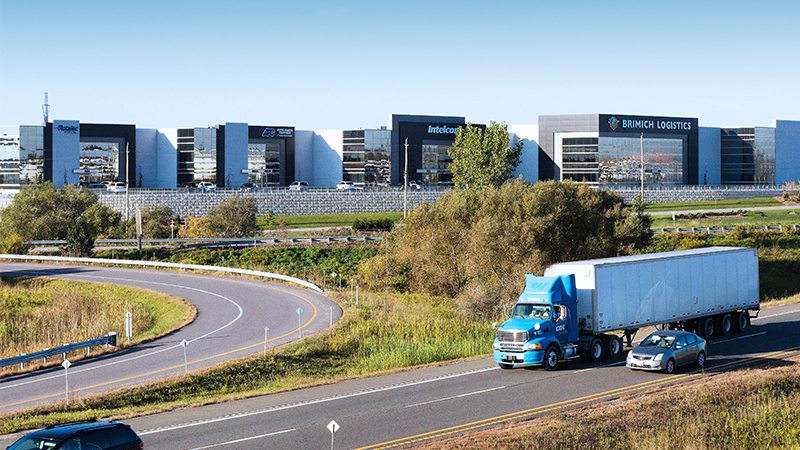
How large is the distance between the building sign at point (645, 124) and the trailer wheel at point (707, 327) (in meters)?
92.0

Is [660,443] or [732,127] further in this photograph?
[732,127]

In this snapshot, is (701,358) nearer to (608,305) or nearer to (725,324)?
(608,305)

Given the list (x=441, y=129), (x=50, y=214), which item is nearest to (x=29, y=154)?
(x=50, y=214)

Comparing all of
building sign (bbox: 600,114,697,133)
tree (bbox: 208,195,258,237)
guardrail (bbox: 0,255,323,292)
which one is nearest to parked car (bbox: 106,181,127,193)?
tree (bbox: 208,195,258,237)

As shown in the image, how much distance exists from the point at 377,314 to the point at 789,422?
2027cm

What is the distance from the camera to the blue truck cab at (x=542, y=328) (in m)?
23.1

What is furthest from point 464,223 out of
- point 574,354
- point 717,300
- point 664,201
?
point 664,201

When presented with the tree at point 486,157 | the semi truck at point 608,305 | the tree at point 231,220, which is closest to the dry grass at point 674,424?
the semi truck at point 608,305

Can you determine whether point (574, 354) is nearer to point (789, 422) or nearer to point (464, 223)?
point (789, 422)

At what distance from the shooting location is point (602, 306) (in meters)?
24.7

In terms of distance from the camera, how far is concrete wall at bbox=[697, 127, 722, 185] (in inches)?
5015

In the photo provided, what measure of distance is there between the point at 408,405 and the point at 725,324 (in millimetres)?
17145

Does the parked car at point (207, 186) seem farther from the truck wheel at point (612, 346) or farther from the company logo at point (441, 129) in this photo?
the truck wheel at point (612, 346)

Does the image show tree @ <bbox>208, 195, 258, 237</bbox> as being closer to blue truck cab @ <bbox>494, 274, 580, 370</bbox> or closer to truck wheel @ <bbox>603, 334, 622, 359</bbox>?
blue truck cab @ <bbox>494, 274, 580, 370</bbox>
